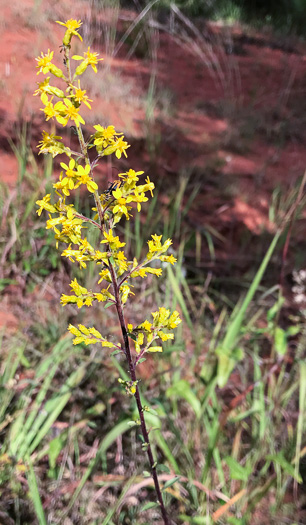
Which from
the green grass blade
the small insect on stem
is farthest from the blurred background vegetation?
the small insect on stem

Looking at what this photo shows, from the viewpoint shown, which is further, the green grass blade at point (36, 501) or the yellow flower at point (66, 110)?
the green grass blade at point (36, 501)

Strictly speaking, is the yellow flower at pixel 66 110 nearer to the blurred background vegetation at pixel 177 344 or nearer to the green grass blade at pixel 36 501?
the blurred background vegetation at pixel 177 344

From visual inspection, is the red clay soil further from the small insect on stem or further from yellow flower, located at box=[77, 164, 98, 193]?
yellow flower, located at box=[77, 164, 98, 193]

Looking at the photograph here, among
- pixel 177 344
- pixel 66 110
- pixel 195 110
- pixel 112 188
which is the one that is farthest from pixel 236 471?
pixel 195 110

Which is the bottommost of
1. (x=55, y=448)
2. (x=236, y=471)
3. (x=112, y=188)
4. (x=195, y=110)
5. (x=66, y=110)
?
(x=55, y=448)

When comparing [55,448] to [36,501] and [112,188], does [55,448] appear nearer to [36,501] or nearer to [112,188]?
[36,501]

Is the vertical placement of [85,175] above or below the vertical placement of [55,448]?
above

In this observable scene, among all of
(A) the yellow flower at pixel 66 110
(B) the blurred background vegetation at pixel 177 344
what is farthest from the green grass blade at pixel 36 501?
(A) the yellow flower at pixel 66 110
